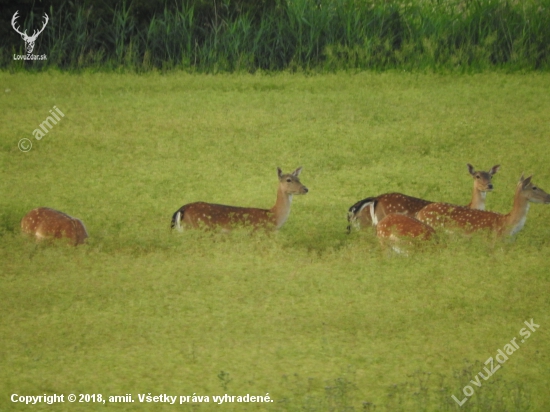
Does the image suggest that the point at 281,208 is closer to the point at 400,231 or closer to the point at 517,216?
the point at 400,231

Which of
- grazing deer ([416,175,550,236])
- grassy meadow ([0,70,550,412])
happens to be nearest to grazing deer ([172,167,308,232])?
grassy meadow ([0,70,550,412])

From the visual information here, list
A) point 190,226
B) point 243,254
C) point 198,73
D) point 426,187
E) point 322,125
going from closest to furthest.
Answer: point 243,254 < point 190,226 < point 426,187 < point 322,125 < point 198,73

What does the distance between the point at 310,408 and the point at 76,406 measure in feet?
4.13

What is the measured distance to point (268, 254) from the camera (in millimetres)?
8344

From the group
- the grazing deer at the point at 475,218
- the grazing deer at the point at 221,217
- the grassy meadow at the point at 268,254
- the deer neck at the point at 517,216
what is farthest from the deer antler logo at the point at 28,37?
the deer neck at the point at 517,216

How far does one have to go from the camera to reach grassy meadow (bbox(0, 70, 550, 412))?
6.00 meters

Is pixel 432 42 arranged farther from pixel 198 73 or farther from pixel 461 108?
pixel 198 73

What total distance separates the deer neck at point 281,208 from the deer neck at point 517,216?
Answer: 194 centimetres

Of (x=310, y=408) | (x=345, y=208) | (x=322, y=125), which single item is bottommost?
(x=310, y=408)

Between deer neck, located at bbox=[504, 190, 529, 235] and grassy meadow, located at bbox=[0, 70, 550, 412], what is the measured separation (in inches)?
5.3

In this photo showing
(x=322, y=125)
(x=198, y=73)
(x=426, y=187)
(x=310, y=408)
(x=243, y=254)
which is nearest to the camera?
(x=310, y=408)

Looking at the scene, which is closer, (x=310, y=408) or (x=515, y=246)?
(x=310, y=408)

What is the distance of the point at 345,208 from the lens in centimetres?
990

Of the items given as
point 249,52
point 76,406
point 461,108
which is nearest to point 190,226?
point 76,406
